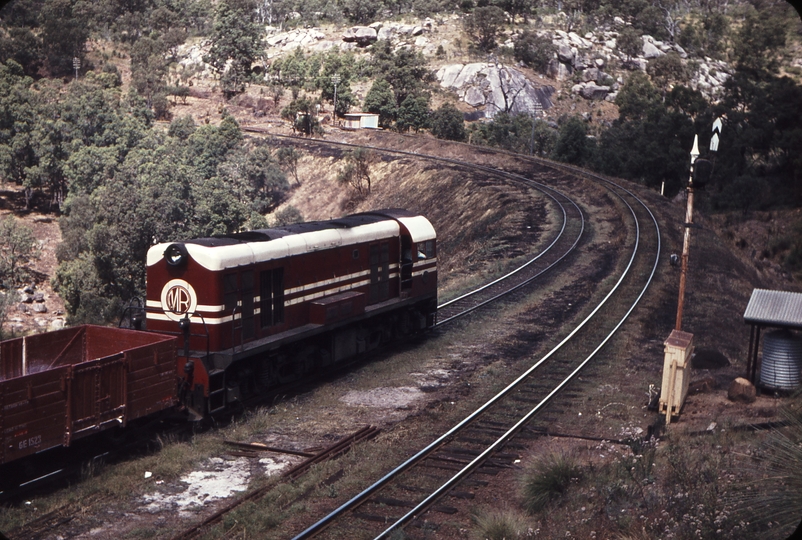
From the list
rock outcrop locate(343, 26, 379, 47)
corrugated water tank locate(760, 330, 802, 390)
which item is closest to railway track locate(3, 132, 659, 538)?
corrugated water tank locate(760, 330, 802, 390)

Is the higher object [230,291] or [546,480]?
[230,291]

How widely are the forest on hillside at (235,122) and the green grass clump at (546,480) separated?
1071 inches

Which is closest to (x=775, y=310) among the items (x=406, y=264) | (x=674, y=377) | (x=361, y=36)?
(x=674, y=377)

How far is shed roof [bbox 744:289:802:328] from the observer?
16.0m

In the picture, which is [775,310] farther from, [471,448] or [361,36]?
[361,36]

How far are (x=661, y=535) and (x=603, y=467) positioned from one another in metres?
3.35

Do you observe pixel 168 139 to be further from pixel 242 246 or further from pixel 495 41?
pixel 495 41

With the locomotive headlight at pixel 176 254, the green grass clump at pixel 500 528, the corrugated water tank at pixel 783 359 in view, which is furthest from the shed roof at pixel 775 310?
the locomotive headlight at pixel 176 254

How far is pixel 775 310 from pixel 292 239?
10702 mm

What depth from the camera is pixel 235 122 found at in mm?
69500

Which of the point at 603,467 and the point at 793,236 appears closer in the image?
the point at 603,467

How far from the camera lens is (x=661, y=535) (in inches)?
383

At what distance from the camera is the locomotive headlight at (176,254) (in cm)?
1575

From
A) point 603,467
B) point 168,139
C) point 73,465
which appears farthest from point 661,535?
point 168,139
